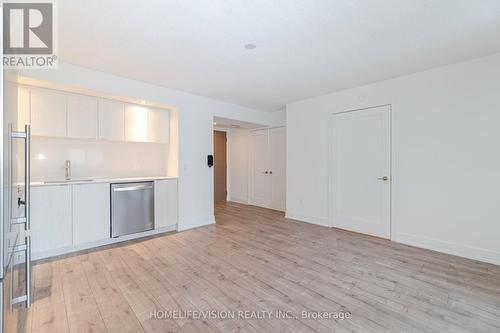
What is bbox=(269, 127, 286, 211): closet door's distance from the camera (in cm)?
594

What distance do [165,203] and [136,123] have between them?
148cm

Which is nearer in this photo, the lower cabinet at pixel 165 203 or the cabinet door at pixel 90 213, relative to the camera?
the cabinet door at pixel 90 213

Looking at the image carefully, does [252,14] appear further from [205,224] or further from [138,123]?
[205,224]

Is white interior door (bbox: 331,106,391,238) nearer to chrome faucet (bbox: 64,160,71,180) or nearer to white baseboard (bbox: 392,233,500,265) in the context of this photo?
white baseboard (bbox: 392,233,500,265)

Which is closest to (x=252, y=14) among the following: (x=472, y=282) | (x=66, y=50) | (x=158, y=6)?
(x=158, y=6)

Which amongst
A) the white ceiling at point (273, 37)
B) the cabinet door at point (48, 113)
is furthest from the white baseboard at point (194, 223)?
the white ceiling at point (273, 37)

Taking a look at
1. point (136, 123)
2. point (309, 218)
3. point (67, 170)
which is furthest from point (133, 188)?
point (309, 218)

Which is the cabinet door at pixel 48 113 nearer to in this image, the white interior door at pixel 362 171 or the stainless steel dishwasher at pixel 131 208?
the stainless steel dishwasher at pixel 131 208

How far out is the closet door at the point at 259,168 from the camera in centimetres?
636

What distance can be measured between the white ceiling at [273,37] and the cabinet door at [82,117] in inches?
23.9

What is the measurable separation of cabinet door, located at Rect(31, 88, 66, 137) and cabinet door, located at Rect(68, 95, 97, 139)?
0.26 feet

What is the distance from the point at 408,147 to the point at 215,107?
A: 3.51 meters

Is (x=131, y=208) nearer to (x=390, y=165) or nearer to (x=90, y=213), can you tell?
(x=90, y=213)

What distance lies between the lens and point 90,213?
3311mm
